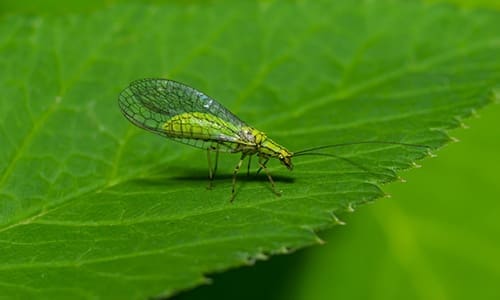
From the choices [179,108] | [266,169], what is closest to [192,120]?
[179,108]

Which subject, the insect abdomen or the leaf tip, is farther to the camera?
the insect abdomen

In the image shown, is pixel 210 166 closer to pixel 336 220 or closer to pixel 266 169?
pixel 266 169

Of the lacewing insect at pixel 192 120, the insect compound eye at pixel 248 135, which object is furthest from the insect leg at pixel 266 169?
the insect compound eye at pixel 248 135

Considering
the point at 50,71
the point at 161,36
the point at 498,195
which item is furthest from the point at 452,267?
the point at 50,71

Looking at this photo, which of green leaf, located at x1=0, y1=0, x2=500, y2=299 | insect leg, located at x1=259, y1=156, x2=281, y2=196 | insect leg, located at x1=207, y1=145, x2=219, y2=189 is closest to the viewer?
green leaf, located at x1=0, y1=0, x2=500, y2=299

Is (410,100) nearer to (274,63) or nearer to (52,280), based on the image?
(274,63)

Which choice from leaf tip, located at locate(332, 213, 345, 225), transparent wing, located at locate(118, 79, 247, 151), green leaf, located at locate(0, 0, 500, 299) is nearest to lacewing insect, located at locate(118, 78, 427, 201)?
transparent wing, located at locate(118, 79, 247, 151)

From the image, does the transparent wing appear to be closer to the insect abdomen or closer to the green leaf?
the insect abdomen
